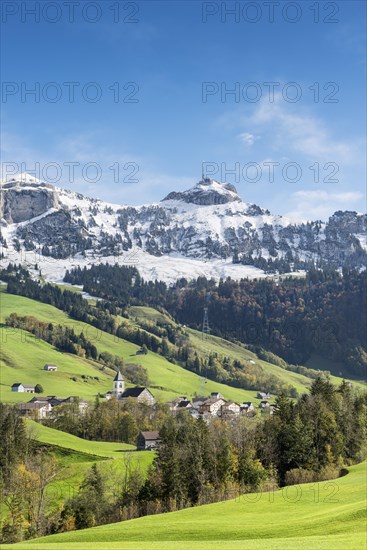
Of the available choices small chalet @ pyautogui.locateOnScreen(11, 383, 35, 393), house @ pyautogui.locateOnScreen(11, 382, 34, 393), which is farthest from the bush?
house @ pyautogui.locateOnScreen(11, 382, 34, 393)

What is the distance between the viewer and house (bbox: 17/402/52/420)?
148363mm

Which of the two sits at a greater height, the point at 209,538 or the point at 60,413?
the point at 209,538

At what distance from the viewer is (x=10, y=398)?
168m

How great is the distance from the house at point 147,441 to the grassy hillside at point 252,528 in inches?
2183

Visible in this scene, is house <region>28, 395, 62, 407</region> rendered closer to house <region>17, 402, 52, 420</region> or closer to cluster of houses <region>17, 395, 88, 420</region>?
cluster of houses <region>17, 395, 88, 420</region>

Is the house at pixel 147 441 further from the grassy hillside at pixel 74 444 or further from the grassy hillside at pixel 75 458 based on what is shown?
the grassy hillside at pixel 75 458

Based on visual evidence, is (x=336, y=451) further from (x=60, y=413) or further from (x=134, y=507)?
(x=60, y=413)

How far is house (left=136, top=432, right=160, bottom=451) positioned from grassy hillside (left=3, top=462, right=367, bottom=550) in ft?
182

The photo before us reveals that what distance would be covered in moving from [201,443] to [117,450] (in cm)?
3930

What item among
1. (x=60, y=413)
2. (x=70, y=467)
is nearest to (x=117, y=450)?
(x=70, y=467)

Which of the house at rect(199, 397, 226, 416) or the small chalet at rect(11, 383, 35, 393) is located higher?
the small chalet at rect(11, 383, 35, 393)

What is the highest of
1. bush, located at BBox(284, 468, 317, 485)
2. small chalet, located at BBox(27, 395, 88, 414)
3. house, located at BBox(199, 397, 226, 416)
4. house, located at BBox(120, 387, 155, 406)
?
bush, located at BBox(284, 468, 317, 485)

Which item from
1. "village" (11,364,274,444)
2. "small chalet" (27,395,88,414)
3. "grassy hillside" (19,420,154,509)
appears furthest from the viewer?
"small chalet" (27,395,88,414)

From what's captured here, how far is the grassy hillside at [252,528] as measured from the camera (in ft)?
117
